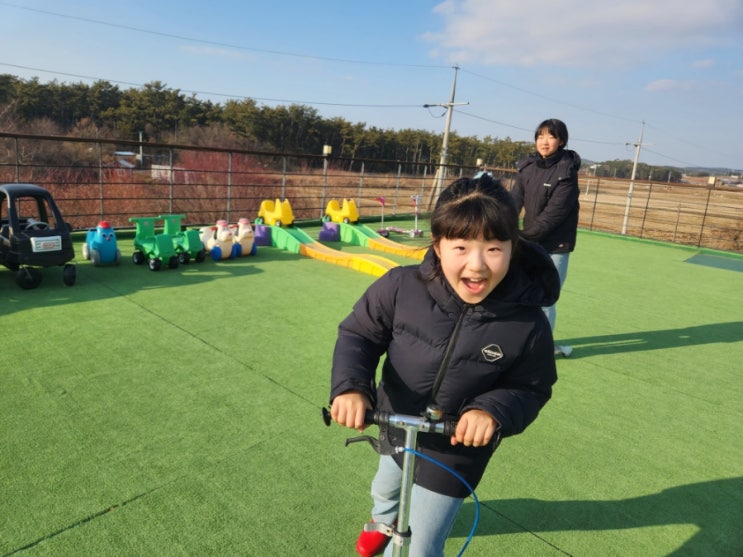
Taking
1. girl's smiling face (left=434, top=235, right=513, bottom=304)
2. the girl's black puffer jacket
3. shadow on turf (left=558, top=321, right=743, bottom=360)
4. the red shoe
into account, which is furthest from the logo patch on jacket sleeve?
shadow on turf (left=558, top=321, right=743, bottom=360)

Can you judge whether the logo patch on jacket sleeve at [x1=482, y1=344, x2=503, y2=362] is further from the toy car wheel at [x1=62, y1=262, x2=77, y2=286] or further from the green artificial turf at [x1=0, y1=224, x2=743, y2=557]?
the toy car wheel at [x1=62, y1=262, x2=77, y2=286]

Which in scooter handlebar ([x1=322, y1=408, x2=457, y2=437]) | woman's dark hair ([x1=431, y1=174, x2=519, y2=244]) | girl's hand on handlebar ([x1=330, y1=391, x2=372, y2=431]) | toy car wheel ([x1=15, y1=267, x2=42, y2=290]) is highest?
woman's dark hair ([x1=431, y1=174, x2=519, y2=244])

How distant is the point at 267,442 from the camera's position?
256 centimetres

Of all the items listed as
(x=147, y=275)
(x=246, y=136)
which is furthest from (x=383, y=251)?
(x=246, y=136)

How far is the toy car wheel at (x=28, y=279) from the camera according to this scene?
4.62 metres

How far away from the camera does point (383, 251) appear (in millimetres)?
8141

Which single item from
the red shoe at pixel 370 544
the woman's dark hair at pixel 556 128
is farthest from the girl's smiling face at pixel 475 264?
the woman's dark hair at pixel 556 128

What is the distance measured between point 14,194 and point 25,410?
283cm

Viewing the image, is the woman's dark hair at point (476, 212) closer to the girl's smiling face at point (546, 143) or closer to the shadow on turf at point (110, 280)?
the girl's smiling face at point (546, 143)

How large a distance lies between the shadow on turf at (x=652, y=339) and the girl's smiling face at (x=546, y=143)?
1.67 m

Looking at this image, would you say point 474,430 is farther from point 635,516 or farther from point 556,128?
point 556,128

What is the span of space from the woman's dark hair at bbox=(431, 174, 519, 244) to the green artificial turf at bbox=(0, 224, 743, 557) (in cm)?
135

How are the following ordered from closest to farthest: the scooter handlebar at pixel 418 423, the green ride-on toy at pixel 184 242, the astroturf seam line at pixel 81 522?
1. the scooter handlebar at pixel 418 423
2. the astroturf seam line at pixel 81 522
3. the green ride-on toy at pixel 184 242

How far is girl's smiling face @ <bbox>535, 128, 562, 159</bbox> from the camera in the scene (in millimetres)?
3471
